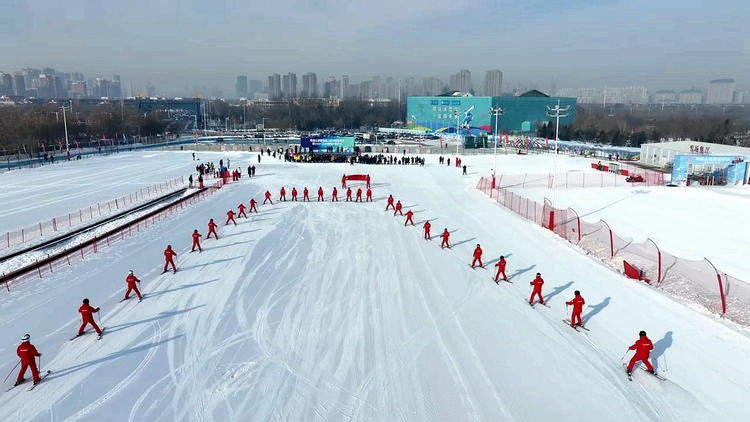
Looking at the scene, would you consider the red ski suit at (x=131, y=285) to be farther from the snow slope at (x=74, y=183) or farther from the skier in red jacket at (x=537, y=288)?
the snow slope at (x=74, y=183)

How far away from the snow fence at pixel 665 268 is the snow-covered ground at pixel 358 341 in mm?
517

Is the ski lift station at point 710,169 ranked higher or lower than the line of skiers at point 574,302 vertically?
higher

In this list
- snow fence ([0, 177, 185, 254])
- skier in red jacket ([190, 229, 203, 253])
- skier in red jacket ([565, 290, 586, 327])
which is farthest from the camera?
snow fence ([0, 177, 185, 254])

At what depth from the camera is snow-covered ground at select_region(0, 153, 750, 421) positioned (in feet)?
25.8

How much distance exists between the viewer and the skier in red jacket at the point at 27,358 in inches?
325

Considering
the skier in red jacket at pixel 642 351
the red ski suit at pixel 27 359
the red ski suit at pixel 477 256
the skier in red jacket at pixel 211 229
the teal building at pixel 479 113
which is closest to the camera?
the red ski suit at pixel 27 359

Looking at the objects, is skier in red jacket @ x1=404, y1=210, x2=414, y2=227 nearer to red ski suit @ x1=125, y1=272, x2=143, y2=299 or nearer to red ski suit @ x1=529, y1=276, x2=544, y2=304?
red ski suit @ x1=529, y1=276, x2=544, y2=304

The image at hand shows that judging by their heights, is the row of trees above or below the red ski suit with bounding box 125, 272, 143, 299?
above

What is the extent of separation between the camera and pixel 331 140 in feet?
151

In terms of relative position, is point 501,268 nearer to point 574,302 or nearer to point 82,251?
point 574,302

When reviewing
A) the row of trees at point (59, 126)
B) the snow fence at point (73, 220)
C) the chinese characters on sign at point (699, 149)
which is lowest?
the snow fence at point (73, 220)

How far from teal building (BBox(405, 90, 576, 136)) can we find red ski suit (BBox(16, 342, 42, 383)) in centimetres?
7355

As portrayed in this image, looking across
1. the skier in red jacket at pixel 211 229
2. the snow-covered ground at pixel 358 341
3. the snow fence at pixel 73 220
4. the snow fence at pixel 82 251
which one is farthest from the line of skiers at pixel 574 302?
the snow fence at pixel 73 220

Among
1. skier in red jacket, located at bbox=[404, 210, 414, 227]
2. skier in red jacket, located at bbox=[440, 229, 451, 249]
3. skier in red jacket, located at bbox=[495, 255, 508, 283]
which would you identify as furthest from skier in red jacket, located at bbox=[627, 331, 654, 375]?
skier in red jacket, located at bbox=[404, 210, 414, 227]
